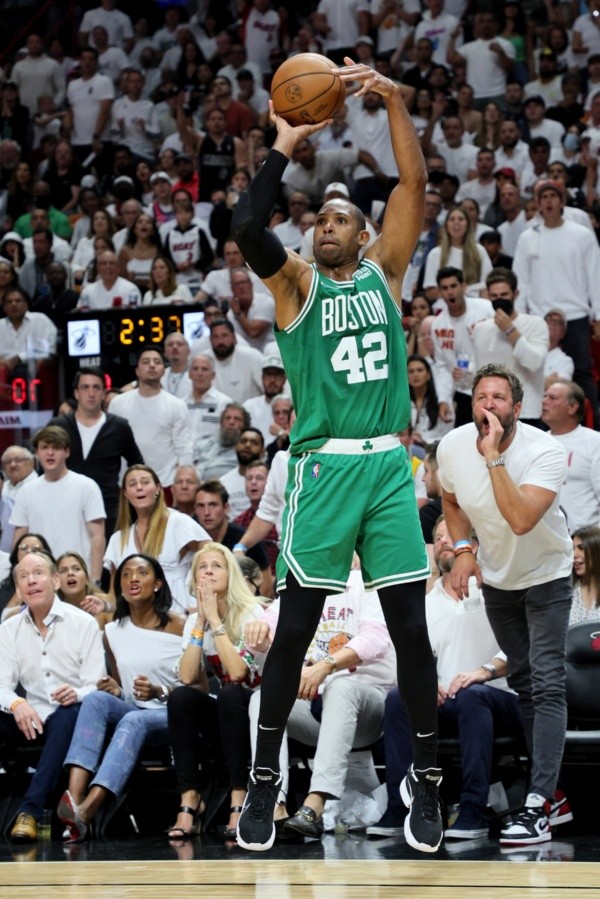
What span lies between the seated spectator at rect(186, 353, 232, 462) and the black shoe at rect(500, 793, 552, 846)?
5.58 m

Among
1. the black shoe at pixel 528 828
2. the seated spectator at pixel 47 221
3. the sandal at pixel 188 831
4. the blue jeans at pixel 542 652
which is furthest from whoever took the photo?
the seated spectator at pixel 47 221

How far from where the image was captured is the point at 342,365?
4.67 meters

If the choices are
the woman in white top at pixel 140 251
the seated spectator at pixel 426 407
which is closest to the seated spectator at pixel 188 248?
the woman in white top at pixel 140 251

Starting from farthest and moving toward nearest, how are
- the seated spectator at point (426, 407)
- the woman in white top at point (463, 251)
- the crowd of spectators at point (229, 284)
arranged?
the woman in white top at point (463, 251), the seated spectator at point (426, 407), the crowd of spectators at point (229, 284)

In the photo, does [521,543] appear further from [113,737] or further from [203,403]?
[203,403]

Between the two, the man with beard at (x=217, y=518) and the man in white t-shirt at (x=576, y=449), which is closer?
the man in white t-shirt at (x=576, y=449)

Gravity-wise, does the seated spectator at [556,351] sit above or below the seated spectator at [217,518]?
above

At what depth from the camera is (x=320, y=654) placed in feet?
22.3

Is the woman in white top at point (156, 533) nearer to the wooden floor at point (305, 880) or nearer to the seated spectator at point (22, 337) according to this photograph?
the seated spectator at point (22, 337)

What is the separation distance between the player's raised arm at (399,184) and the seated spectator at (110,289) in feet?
26.4

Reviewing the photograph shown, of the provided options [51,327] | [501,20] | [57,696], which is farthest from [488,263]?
[57,696]

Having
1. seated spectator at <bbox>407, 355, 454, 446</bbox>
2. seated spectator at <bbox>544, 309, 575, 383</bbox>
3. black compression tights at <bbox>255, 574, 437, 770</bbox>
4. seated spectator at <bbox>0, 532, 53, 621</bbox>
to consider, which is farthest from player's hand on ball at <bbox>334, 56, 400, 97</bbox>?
seated spectator at <bbox>544, 309, 575, 383</bbox>

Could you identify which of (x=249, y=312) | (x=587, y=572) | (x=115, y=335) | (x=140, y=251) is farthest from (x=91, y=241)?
(x=587, y=572)

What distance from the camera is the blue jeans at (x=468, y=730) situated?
5.94 meters
